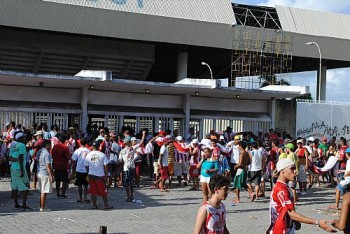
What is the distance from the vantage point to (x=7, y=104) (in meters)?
21.5

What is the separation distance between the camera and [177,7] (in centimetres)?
3462

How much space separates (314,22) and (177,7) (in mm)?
10282

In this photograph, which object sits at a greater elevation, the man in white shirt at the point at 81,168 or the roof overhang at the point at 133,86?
the roof overhang at the point at 133,86

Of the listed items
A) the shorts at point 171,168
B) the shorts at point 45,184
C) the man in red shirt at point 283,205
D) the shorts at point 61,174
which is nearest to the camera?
the man in red shirt at point 283,205

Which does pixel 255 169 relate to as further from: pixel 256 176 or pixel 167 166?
pixel 167 166

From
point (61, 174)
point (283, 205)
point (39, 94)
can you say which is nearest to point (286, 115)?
point (39, 94)

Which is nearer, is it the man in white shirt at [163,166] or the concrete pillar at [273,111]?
the man in white shirt at [163,166]

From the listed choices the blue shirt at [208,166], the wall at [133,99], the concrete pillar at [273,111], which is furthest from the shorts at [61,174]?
the concrete pillar at [273,111]

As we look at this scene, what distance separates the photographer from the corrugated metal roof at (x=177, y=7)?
107 ft

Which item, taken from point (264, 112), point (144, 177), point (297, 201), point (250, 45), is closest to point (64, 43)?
Result: point (250, 45)

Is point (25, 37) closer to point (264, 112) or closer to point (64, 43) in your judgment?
point (64, 43)

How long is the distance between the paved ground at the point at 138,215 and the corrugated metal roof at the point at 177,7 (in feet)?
56.7

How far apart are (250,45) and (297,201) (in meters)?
20.6

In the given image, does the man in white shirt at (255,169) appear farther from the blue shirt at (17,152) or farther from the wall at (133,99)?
the wall at (133,99)
